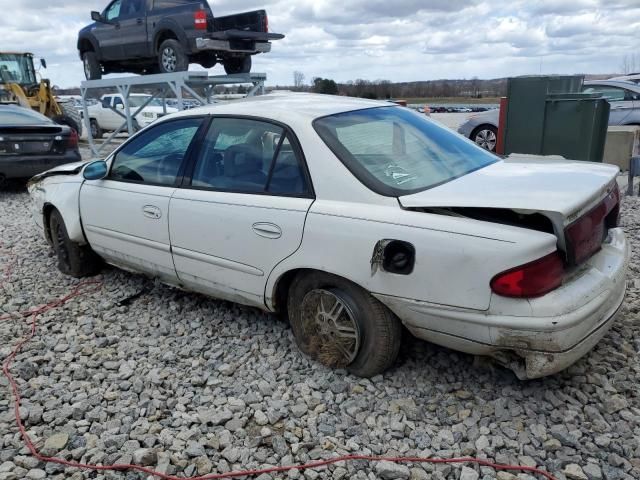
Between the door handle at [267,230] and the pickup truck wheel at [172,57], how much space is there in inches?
314

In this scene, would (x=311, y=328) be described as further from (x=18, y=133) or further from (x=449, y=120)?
(x=449, y=120)

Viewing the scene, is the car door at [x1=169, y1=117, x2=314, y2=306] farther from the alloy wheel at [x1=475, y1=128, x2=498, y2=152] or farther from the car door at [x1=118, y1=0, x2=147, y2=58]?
the alloy wheel at [x1=475, y1=128, x2=498, y2=152]

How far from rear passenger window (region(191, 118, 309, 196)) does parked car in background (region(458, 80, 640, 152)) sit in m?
8.50

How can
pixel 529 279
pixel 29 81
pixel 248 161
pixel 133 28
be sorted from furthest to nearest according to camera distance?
1. pixel 29 81
2. pixel 133 28
3. pixel 248 161
4. pixel 529 279

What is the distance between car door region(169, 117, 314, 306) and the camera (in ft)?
9.72

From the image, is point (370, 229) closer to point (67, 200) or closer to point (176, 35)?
point (67, 200)

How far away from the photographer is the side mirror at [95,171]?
13.2ft

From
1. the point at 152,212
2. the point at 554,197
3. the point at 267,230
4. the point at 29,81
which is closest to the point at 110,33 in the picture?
the point at 29,81

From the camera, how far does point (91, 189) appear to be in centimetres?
419

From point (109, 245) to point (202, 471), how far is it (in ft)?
7.54

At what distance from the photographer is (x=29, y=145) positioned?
8453 millimetres

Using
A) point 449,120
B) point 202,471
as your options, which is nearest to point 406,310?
point 202,471

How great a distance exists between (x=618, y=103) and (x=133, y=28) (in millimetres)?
9990

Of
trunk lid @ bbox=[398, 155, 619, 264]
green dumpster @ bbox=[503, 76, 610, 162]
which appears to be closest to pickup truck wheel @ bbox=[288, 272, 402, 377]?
trunk lid @ bbox=[398, 155, 619, 264]
